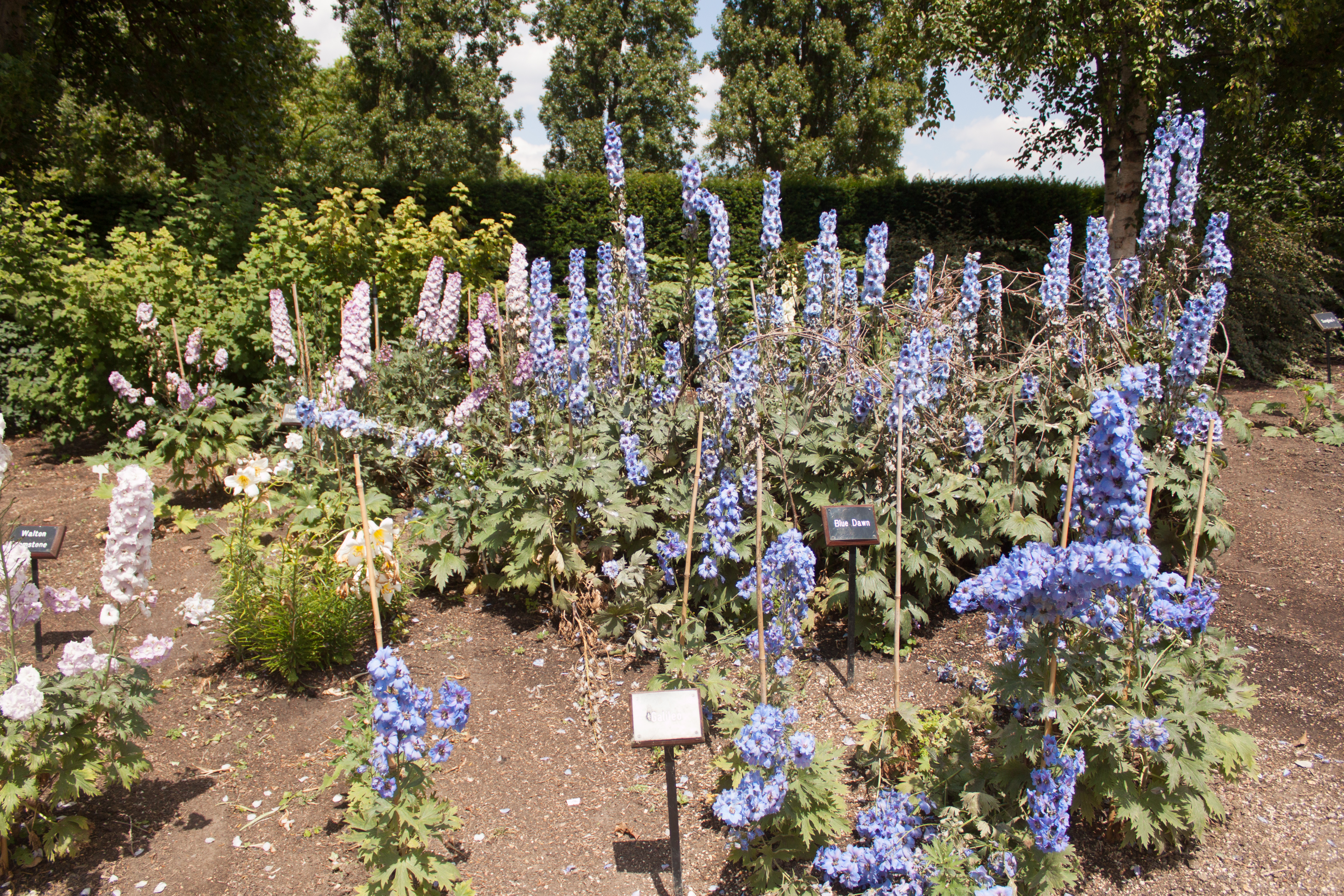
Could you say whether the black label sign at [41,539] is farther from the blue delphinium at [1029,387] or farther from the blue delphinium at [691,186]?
the blue delphinium at [1029,387]

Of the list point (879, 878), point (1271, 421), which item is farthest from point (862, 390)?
point (1271, 421)

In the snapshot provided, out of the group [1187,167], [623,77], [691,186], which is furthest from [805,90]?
[691,186]

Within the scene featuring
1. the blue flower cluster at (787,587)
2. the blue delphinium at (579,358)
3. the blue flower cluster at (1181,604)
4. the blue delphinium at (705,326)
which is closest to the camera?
the blue flower cluster at (1181,604)

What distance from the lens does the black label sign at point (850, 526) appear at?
3.47 meters

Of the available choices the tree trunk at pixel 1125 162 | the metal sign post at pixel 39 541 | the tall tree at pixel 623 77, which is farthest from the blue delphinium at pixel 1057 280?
the tall tree at pixel 623 77

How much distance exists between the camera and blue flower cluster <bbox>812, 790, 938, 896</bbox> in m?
2.45

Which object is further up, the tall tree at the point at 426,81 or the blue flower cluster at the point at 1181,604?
the tall tree at the point at 426,81

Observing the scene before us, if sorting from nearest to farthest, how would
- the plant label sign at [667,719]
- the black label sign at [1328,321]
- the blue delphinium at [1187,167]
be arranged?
the plant label sign at [667,719] < the blue delphinium at [1187,167] < the black label sign at [1328,321]

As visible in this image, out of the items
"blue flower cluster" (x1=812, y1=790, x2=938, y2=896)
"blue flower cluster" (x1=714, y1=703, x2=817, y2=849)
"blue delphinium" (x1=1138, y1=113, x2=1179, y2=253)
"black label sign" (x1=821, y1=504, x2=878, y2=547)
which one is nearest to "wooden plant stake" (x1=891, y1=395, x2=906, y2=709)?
"black label sign" (x1=821, y1=504, x2=878, y2=547)

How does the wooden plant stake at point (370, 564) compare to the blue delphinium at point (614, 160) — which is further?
the blue delphinium at point (614, 160)

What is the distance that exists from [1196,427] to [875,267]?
1953 mm

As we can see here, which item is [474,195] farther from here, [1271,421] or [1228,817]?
[1228,817]

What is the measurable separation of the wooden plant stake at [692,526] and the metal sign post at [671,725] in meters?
0.84

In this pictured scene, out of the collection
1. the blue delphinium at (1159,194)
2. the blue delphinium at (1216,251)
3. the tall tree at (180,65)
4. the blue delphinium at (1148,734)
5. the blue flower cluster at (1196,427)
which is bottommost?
the blue delphinium at (1148,734)
